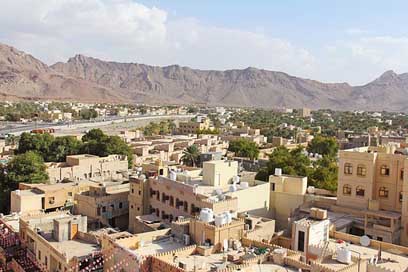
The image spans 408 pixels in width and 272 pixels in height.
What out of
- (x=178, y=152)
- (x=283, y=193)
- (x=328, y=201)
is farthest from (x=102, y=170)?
(x=328, y=201)

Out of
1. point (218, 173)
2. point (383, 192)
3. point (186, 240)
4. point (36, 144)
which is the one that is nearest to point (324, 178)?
point (383, 192)

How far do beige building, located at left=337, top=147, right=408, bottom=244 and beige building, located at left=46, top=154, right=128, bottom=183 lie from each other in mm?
22016

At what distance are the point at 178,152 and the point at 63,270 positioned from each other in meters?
40.5

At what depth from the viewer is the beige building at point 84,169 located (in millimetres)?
44506

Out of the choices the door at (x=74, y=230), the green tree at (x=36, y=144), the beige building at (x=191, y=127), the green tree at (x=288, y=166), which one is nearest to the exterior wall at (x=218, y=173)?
the green tree at (x=288, y=166)

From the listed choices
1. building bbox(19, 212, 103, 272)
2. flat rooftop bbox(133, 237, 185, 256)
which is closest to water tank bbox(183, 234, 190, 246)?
flat rooftop bbox(133, 237, 185, 256)

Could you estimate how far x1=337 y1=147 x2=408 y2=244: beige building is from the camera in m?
27.8

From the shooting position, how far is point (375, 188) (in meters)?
30.6

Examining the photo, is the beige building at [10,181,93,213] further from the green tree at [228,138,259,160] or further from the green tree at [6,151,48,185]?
the green tree at [228,138,259,160]

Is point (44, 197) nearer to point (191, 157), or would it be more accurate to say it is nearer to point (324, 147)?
point (191, 157)

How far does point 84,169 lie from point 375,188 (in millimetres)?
27757

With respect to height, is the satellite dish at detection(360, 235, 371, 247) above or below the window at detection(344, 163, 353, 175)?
below

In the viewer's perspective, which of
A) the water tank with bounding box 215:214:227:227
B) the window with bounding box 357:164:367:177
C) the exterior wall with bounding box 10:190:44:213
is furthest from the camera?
the exterior wall with bounding box 10:190:44:213

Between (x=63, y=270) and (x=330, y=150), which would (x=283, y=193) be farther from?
(x=330, y=150)
